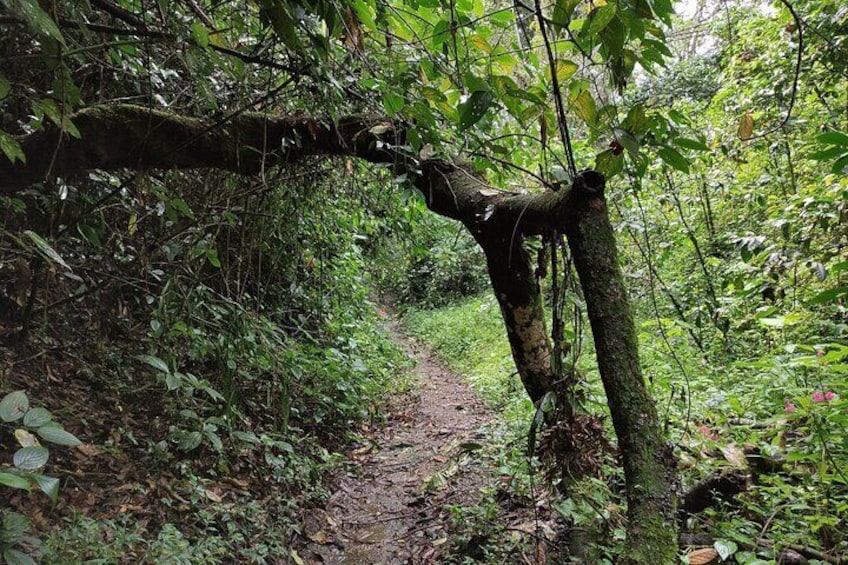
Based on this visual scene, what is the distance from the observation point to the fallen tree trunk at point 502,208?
1715 millimetres

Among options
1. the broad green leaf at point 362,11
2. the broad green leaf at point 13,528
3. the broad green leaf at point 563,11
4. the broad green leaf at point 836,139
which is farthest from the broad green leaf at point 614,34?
the broad green leaf at point 13,528

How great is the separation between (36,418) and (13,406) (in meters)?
0.06

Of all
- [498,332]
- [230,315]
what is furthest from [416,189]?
[498,332]

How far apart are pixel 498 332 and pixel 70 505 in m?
6.95

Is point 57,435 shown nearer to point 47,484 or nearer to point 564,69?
point 47,484

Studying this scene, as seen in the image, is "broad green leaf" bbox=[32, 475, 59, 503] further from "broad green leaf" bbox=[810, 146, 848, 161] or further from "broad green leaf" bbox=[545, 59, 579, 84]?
"broad green leaf" bbox=[810, 146, 848, 161]

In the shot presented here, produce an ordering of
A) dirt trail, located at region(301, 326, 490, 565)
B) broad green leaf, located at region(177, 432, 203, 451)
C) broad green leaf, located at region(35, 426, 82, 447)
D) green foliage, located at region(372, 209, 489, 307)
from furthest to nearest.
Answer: green foliage, located at region(372, 209, 489, 307) < dirt trail, located at region(301, 326, 490, 565) < broad green leaf, located at region(177, 432, 203, 451) < broad green leaf, located at region(35, 426, 82, 447)

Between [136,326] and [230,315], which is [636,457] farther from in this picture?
[136,326]

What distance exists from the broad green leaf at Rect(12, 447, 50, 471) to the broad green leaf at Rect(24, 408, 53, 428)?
7 centimetres

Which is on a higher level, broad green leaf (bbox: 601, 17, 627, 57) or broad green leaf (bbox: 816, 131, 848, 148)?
broad green leaf (bbox: 601, 17, 627, 57)

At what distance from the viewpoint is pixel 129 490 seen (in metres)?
2.80

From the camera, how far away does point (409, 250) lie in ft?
16.3

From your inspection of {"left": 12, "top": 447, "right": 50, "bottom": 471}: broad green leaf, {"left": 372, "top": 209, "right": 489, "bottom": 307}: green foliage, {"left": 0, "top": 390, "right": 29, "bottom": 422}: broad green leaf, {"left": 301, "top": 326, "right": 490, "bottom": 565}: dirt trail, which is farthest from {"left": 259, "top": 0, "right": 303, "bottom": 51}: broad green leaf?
{"left": 372, "top": 209, "right": 489, "bottom": 307}: green foliage

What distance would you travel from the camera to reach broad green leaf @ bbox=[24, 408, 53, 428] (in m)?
1.29
